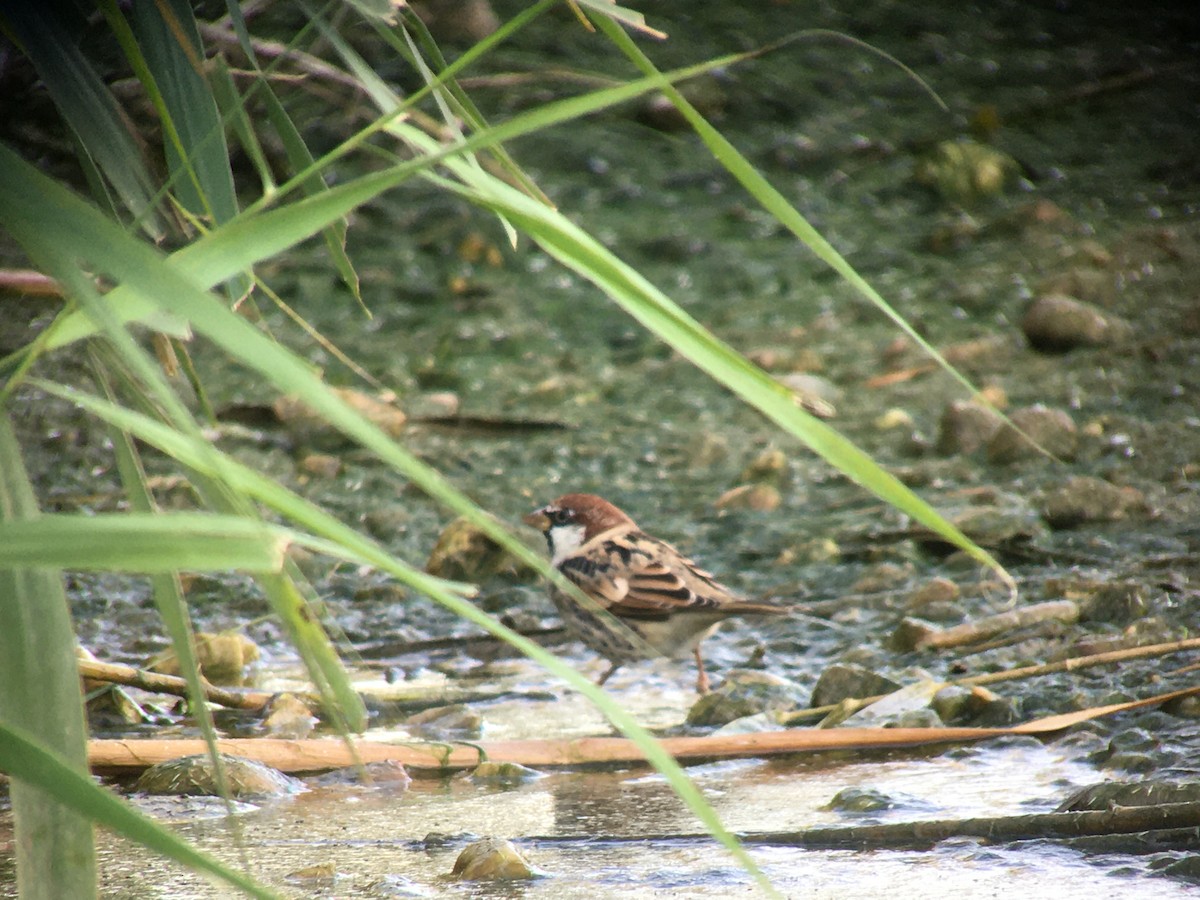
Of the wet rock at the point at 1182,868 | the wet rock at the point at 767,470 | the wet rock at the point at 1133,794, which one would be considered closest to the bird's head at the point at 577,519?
the wet rock at the point at 767,470

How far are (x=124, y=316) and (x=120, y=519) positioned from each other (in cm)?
28

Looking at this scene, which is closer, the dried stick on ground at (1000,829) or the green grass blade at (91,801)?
the green grass blade at (91,801)

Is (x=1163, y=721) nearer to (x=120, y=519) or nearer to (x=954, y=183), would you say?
(x=120, y=519)

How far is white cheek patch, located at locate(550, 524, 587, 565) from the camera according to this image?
4.22 meters

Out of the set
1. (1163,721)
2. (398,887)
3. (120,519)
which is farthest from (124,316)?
(1163,721)

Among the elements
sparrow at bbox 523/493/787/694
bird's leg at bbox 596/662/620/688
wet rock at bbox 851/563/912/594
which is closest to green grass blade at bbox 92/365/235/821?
sparrow at bbox 523/493/787/694

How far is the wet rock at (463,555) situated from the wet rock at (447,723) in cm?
112

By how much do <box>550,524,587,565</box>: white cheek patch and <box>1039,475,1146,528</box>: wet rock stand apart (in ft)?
4.63

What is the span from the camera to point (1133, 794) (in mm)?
2029

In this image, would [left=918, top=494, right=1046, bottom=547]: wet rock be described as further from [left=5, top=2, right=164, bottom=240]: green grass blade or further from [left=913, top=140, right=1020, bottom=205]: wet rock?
[left=913, top=140, right=1020, bottom=205]: wet rock

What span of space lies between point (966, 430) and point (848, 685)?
2145mm

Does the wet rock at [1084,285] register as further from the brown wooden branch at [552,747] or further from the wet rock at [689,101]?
the brown wooden branch at [552,747]

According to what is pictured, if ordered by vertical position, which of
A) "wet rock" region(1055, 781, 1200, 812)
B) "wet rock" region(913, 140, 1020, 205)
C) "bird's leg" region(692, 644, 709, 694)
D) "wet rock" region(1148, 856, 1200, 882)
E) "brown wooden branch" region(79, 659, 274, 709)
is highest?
"wet rock" region(913, 140, 1020, 205)

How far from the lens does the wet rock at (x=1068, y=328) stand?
5672 mm
